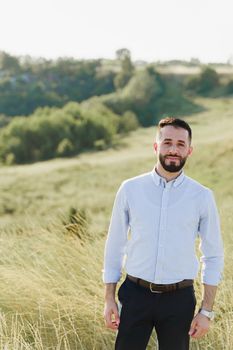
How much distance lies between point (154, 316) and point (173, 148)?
74cm

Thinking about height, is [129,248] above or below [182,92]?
above

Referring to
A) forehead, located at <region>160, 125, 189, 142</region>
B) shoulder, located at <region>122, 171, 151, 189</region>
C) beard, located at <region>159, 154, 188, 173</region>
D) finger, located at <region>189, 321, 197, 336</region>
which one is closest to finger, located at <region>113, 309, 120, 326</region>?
finger, located at <region>189, 321, 197, 336</region>

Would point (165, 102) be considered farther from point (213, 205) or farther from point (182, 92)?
point (213, 205)

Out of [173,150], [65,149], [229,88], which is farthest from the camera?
[229,88]

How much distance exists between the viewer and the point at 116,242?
8.84ft

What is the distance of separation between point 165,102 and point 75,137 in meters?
14.4

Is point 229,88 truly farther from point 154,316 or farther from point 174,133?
point 154,316

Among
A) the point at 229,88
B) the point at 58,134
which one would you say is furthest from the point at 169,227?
the point at 229,88

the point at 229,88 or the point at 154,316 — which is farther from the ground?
the point at 154,316

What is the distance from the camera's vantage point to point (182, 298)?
2.59 m

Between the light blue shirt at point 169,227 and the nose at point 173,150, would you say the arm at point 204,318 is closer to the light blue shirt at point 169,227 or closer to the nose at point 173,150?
the light blue shirt at point 169,227

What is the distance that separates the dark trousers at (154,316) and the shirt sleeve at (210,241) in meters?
0.11

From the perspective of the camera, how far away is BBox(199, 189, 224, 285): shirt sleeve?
2.56 meters

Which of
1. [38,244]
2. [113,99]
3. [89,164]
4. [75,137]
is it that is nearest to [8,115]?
[113,99]
